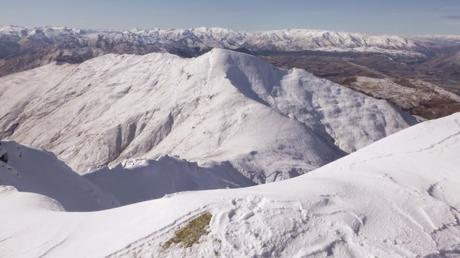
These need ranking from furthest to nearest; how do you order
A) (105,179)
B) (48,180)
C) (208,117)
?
(208,117) → (105,179) → (48,180)

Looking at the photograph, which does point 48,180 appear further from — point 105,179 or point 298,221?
point 298,221

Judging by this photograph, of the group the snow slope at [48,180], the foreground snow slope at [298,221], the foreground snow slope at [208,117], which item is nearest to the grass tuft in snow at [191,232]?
the foreground snow slope at [298,221]

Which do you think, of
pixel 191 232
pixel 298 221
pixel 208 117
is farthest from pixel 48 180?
pixel 208 117

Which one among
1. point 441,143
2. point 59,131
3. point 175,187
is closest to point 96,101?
point 59,131

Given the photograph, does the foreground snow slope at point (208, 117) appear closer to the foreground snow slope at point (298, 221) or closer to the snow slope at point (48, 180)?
the snow slope at point (48, 180)

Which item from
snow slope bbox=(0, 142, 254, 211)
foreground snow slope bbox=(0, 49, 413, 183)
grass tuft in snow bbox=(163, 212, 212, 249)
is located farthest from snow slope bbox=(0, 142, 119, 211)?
foreground snow slope bbox=(0, 49, 413, 183)
